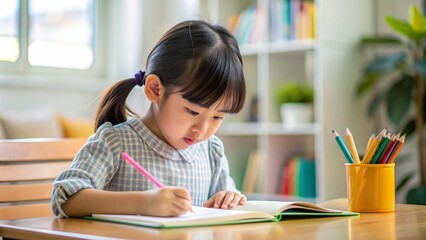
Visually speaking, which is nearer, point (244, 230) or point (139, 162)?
point (244, 230)

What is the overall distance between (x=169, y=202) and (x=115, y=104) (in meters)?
0.48

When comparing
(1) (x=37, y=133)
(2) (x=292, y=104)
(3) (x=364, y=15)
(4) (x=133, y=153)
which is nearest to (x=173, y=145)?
(4) (x=133, y=153)

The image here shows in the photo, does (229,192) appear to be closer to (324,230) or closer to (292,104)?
(324,230)

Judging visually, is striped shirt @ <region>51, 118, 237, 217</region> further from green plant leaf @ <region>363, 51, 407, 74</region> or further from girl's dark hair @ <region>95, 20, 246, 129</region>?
green plant leaf @ <region>363, 51, 407, 74</region>

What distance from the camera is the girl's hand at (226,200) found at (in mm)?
1441

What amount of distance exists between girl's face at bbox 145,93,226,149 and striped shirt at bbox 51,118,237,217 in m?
0.05

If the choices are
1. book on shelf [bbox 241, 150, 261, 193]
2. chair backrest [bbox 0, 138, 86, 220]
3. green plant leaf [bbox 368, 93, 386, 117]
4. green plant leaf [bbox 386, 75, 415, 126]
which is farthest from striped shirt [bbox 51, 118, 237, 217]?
book on shelf [bbox 241, 150, 261, 193]

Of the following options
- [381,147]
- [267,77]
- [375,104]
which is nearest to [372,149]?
[381,147]

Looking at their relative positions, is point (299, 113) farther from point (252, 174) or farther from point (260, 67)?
point (252, 174)

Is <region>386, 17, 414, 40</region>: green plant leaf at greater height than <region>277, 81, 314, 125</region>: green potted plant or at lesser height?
greater

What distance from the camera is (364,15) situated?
3961mm

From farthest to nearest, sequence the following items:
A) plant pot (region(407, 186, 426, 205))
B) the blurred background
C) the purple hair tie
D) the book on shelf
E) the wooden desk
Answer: the book on shelf < the blurred background < plant pot (region(407, 186, 426, 205)) < the purple hair tie < the wooden desk

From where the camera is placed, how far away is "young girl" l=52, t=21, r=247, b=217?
144cm

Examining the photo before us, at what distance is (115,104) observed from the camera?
1.61m
